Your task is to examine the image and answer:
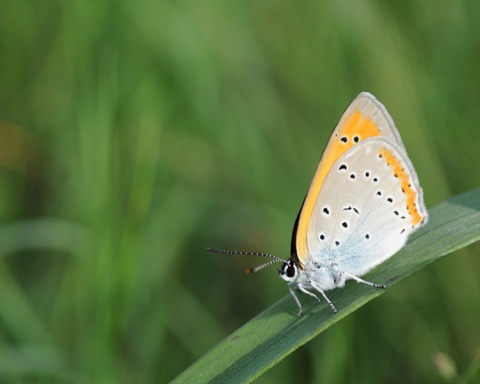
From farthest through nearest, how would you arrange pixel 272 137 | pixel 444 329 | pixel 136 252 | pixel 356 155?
pixel 272 137, pixel 444 329, pixel 136 252, pixel 356 155

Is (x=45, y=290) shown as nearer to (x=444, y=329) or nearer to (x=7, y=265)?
(x=7, y=265)

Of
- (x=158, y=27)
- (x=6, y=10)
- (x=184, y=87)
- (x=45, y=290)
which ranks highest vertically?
(x=6, y=10)

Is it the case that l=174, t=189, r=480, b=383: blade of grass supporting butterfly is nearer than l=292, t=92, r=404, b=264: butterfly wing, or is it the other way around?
l=174, t=189, r=480, b=383: blade of grass supporting butterfly

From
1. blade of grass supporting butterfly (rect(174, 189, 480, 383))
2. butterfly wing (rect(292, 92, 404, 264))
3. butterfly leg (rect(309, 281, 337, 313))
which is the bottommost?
butterfly leg (rect(309, 281, 337, 313))

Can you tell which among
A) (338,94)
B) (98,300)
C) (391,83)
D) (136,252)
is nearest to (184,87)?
(338,94)

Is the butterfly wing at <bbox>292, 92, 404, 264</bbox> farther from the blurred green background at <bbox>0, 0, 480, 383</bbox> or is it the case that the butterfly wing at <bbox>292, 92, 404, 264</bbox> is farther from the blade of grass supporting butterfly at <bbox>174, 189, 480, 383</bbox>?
the blurred green background at <bbox>0, 0, 480, 383</bbox>

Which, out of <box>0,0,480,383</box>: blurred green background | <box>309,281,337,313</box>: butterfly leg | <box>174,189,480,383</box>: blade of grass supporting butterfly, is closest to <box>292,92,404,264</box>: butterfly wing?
<box>309,281,337,313</box>: butterfly leg

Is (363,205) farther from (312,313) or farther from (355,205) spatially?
(312,313)
